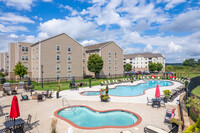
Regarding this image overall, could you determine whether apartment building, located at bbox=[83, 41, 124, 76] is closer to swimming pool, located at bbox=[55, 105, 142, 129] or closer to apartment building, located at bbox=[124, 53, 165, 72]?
swimming pool, located at bbox=[55, 105, 142, 129]

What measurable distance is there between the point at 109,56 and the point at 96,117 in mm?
35311

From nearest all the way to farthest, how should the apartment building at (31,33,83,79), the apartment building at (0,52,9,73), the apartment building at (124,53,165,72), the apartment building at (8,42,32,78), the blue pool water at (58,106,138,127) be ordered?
the blue pool water at (58,106,138,127) → the apartment building at (31,33,83,79) → the apartment building at (8,42,32,78) → the apartment building at (0,52,9,73) → the apartment building at (124,53,165,72)

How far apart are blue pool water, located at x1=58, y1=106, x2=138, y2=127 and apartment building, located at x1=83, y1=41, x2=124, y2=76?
3090 cm

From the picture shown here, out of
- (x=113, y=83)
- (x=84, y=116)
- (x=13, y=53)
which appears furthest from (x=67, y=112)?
(x=13, y=53)

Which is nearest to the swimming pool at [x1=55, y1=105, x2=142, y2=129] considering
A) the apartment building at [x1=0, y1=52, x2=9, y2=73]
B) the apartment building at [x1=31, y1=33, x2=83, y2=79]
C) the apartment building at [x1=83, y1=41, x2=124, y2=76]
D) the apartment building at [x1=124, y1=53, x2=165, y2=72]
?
the apartment building at [x1=31, y1=33, x2=83, y2=79]

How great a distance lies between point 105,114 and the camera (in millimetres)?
11094

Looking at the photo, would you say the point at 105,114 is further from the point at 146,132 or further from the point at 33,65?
the point at 33,65

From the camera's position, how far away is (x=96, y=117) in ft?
34.9

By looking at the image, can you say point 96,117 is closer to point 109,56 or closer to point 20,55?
point 20,55

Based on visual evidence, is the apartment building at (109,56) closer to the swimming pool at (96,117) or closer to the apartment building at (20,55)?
the apartment building at (20,55)

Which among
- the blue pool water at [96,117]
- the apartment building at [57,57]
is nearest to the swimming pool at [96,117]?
the blue pool water at [96,117]

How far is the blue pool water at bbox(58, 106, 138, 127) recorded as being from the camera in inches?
375

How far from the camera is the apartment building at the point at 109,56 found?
141ft

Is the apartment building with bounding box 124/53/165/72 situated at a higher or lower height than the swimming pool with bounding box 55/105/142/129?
higher
